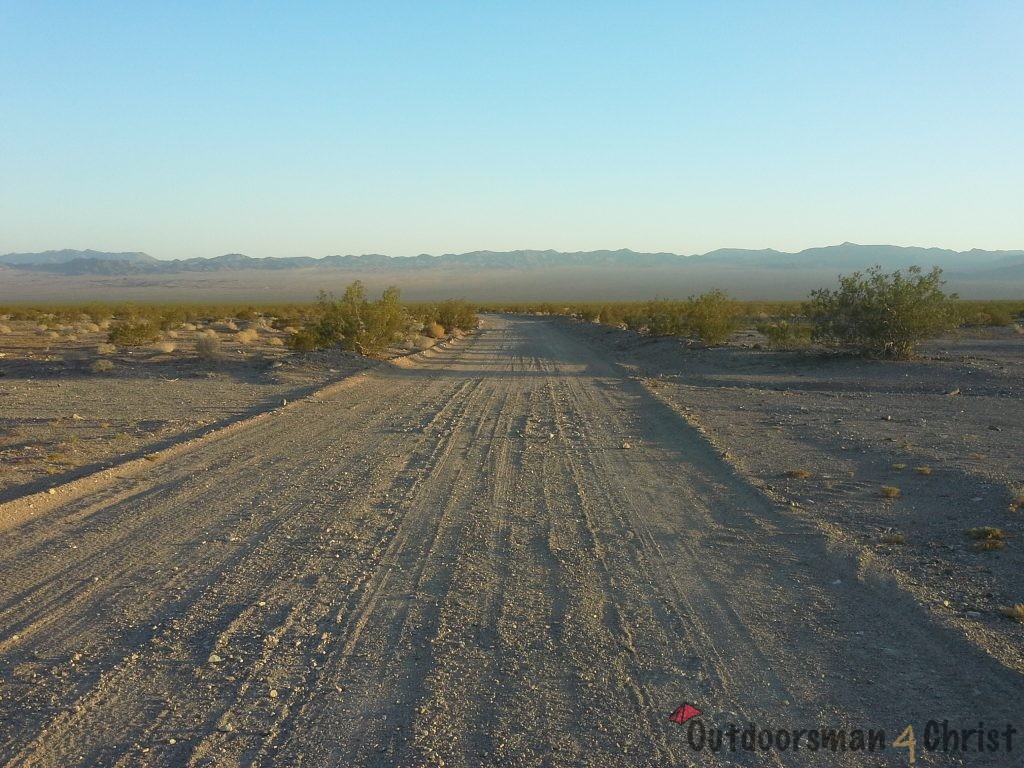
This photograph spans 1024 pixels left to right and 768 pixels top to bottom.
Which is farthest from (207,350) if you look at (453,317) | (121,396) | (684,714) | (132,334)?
(453,317)

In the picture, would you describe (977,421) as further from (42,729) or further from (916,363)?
(42,729)

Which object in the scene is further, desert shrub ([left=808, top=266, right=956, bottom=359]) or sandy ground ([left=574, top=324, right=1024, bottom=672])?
desert shrub ([left=808, top=266, right=956, bottom=359])

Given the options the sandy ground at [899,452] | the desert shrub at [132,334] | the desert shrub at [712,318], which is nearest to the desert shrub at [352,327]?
the desert shrub at [132,334]

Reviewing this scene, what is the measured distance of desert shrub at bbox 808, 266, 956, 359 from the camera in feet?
89.1

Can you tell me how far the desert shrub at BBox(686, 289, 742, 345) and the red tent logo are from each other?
32.1 meters

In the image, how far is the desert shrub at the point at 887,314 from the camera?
27.2 m

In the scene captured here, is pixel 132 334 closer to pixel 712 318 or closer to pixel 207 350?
pixel 207 350

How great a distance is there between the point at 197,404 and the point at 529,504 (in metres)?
11.4

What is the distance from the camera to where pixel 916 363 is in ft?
87.4

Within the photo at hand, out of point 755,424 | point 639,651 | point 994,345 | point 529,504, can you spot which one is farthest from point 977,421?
point 994,345

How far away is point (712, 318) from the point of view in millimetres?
36312

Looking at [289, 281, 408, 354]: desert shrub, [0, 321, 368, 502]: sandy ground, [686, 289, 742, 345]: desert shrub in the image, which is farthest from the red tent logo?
[686, 289, 742, 345]: desert shrub

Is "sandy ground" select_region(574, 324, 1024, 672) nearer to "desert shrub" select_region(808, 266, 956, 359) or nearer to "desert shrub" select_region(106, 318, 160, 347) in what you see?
"desert shrub" select_region(808, 266, 956, 359)

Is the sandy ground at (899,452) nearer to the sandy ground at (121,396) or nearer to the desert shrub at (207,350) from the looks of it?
the sandy ground at (121,396)
